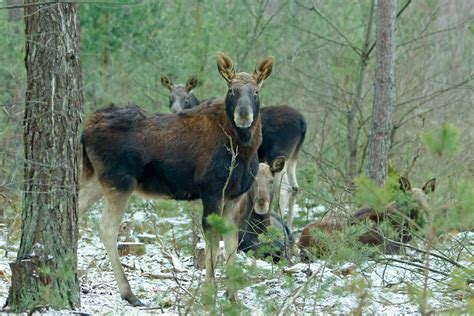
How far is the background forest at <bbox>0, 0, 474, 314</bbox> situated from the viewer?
691 inches

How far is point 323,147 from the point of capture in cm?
1933

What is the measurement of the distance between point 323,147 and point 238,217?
837 centimetres

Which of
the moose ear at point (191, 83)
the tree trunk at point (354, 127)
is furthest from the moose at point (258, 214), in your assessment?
the moose ear at point (191, 83)

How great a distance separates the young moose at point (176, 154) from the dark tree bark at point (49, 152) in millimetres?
1657

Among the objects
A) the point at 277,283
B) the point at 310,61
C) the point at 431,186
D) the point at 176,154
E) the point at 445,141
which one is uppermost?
the point at 445,141

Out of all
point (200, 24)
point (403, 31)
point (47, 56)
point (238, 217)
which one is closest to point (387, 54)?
point (238, 217)

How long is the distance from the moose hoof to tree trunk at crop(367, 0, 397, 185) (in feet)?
16.5

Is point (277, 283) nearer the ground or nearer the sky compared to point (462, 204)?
nearer the ground

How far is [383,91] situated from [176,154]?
14.3ft

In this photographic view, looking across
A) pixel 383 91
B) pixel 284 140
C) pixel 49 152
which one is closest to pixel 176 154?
pixel 49 152

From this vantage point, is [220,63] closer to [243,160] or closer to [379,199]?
[243,160]

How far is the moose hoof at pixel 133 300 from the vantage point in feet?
30.6

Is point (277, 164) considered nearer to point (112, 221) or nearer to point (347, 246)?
point (112, 221)

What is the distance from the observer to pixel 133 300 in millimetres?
9398
